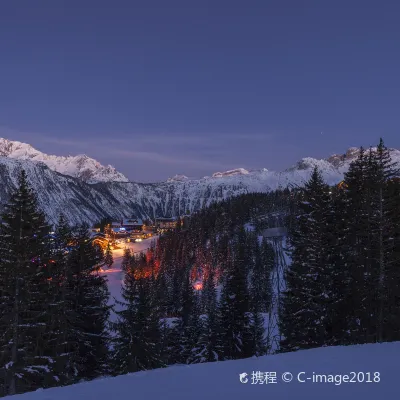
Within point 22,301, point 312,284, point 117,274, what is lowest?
point 117,274

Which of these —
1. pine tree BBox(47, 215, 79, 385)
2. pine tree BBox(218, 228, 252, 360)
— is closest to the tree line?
pine tree BBox(218, 228, 252, 360)

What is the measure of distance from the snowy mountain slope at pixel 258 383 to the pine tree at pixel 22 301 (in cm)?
1333

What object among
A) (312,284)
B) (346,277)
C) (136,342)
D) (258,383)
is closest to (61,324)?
(136,342)

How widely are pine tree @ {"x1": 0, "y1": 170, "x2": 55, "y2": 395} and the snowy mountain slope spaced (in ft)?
43.7

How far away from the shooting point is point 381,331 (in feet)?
68.6

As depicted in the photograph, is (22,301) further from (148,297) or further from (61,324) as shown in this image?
(148,297)

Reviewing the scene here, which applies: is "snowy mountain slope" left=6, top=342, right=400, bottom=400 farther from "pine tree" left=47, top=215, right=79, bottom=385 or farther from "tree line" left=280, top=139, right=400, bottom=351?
"pine tree" left=47, top=215, right=79, bottom=385

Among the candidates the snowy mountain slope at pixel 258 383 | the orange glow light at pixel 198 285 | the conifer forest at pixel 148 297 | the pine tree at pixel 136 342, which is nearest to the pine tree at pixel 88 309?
the conifer forest at pixel 148 297

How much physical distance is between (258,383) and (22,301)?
1701 cm

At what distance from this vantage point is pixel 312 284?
916 inches

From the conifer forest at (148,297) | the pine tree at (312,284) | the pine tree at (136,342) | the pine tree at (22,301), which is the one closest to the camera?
the pine tree at (22,301)

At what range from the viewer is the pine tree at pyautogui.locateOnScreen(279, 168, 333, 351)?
22.7 metres

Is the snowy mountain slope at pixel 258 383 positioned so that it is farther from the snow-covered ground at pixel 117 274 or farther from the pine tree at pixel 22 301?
the snow-covered ground at pixel 117 274

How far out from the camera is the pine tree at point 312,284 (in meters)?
22.7
